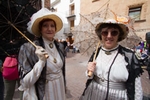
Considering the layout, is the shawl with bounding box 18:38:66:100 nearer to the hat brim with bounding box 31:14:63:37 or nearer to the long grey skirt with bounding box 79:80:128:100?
the hat brim with bounding box 31:14:63:37

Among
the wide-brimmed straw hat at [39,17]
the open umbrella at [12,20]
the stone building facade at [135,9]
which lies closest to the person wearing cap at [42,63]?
the wide-brimmed straw hat at [39,17]

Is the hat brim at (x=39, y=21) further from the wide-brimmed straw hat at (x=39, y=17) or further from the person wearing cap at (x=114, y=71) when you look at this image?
the person wearing cap at (x=114, y=71)

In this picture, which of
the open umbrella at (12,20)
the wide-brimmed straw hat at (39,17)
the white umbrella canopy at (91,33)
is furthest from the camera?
the white umbrella canopy at (91,33)

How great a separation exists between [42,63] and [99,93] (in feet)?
2.80

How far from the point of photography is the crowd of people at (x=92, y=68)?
127 centimetres

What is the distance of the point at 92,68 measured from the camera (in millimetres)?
1384

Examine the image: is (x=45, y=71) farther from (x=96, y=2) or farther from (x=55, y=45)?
(x=96, y=2)

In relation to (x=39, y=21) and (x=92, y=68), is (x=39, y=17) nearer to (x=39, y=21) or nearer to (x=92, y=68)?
(x=39, y=21)

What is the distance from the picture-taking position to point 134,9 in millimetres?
12078

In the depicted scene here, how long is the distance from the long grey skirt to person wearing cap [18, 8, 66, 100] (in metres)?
0.45

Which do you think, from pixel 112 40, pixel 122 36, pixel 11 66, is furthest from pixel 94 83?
pixel 11 66

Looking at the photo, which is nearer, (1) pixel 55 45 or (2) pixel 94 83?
(2) pixel 94 83

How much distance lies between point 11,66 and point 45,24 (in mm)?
1060

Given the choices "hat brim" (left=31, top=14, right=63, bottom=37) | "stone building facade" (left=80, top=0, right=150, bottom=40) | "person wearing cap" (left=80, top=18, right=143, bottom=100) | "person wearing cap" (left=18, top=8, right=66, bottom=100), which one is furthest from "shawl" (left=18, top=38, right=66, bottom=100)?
"stone building facade" (left=80, top=0, right=150, bottom=40)
